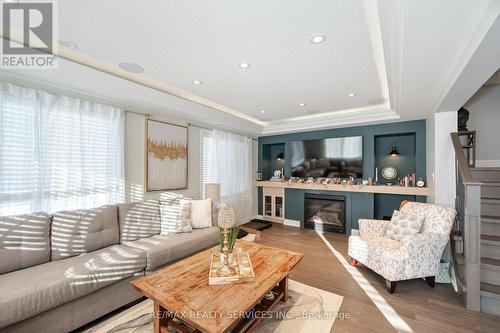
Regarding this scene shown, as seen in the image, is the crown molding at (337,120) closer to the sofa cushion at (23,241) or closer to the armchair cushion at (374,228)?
the armchair cushion at (374,228)

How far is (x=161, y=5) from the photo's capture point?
1438 mm

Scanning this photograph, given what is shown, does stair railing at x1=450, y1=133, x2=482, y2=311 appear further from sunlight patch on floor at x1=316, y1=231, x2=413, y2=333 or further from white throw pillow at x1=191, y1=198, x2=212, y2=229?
white throw pillow at x1=191, y1=198, x2=212, y2=229

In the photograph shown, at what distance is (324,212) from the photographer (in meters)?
4.92

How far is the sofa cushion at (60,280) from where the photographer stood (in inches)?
58.5

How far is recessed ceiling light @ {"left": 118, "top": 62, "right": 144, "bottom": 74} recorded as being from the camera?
2297mm

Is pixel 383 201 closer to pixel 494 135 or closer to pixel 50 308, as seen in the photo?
pixel 494 135

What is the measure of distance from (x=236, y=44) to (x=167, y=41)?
62cm

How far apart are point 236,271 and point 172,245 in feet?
3.68

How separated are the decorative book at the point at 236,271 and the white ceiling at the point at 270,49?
203cm

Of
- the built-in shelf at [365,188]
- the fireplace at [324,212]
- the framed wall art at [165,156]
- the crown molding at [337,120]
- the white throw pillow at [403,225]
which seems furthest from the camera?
the fireplace at [324,212]

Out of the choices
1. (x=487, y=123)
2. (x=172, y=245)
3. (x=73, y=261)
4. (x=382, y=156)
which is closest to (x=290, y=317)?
(x=172, y=245)

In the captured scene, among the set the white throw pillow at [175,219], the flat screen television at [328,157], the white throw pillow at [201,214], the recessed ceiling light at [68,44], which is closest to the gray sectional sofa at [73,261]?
the white throw pillow at [175,219]

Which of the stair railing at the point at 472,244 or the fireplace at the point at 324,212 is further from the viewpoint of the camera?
the fireplace at the point at 324,212

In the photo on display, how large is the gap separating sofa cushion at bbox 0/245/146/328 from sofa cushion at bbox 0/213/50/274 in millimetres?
85
